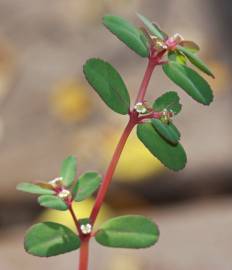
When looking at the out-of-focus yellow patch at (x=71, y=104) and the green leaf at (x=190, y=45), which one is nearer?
the green leaf at (x=190, y=45)

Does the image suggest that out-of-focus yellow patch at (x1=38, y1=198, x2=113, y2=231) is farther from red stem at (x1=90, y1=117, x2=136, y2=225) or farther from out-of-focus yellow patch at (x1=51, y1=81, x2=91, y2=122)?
red stem at (x1=90, y1=117, x2=136, y2=225)

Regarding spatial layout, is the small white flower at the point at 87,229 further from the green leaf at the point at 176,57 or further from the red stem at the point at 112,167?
the green leaf at the point at 176,57

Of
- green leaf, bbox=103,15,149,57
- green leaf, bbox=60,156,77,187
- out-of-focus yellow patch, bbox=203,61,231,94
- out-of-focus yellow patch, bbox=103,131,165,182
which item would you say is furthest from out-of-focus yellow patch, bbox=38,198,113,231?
green leaf, bbox=103,15,149,57

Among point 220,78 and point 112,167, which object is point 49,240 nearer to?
point 112,167

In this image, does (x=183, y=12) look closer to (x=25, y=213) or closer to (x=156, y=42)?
(x=25, y=213)

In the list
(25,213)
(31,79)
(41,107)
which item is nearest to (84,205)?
(25,213)

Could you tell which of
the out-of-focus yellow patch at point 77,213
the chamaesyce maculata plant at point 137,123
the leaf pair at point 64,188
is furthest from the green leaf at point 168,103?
the out-of-focus yellow patch at point 77,213
